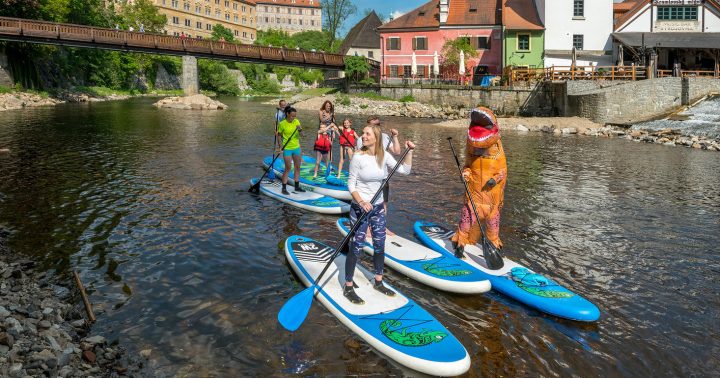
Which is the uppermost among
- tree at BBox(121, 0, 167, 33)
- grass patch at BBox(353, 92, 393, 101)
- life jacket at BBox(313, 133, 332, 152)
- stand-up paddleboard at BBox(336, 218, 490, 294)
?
tree at BBox(121, 0, 167, 33)

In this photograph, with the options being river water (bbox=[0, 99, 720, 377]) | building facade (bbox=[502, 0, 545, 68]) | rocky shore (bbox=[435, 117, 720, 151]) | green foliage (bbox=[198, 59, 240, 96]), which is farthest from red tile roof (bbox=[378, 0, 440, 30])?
river water (bbox=[0, 99, 720, 377])

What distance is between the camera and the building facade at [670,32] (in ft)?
138

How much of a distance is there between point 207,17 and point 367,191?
114430 millimetres

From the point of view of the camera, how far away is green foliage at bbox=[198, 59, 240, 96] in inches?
3258

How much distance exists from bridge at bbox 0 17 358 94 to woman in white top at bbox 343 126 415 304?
168 ft

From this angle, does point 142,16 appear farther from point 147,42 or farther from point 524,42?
point 524,42

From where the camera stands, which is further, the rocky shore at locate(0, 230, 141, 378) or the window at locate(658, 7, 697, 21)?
the window at locate(658, 7, 697, 21)

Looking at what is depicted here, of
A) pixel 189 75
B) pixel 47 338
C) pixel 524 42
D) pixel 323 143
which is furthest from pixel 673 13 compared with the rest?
pixel 47 338

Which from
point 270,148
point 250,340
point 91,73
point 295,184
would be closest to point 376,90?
point 270,148

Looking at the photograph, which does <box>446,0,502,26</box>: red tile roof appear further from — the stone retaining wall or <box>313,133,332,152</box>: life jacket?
<box>313,133,332,152</box>: life jacket

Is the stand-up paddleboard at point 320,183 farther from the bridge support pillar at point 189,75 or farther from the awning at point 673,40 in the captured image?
the bridge support pillar at point 189,75

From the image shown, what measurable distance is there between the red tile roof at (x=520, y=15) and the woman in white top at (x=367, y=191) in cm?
4644

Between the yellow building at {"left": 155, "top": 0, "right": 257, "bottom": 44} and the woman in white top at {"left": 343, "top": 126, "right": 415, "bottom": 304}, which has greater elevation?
the yellow building at {"left": 155, "top": 0, "right": 257, "bottom": 44}

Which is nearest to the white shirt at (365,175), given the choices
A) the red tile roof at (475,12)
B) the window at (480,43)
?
the window at (480,43)
